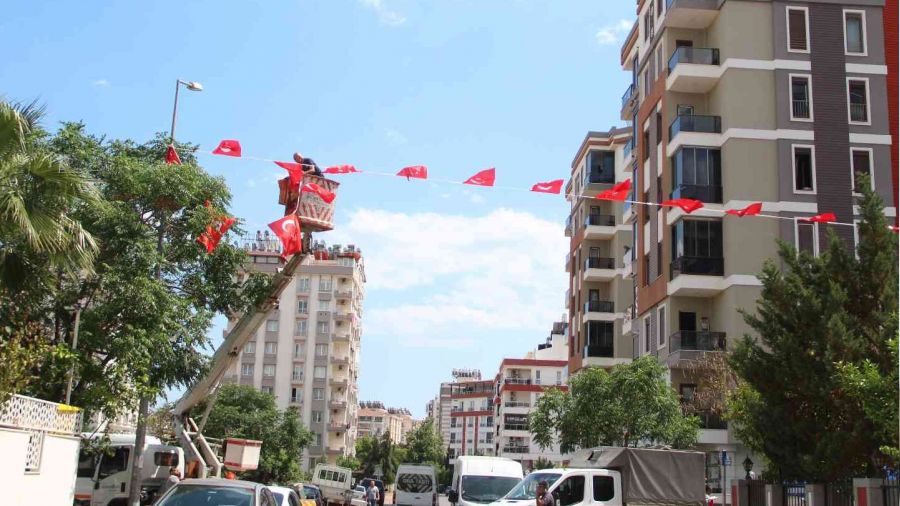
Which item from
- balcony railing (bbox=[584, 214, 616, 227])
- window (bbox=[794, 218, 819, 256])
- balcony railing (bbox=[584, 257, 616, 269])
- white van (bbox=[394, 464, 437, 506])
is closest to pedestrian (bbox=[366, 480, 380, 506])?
white van (bbox=[394, 464, 437, 506])

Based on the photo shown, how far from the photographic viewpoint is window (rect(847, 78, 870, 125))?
3819 cm

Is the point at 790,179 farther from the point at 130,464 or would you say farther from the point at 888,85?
the point at 130,464

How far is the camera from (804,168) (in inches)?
1494

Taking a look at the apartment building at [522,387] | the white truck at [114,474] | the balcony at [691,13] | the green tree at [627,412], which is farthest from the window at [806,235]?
the apartment building at [522,387]

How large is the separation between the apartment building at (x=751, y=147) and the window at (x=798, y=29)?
0.04 meters

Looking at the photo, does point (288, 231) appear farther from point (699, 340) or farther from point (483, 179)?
point (699, 340)

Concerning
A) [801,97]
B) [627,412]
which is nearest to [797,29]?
[801,97]

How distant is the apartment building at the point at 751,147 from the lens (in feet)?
122

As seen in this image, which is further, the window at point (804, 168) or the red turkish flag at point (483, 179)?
the window at point (804, 168)

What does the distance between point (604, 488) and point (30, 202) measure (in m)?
12.1

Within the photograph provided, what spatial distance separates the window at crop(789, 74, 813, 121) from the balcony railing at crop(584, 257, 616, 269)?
1969 cm

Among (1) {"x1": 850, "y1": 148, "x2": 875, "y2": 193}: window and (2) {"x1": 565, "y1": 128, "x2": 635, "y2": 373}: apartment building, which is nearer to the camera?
(1) {"x1": 850, "y1": 148, "x2": 875, "y2": 193}: window

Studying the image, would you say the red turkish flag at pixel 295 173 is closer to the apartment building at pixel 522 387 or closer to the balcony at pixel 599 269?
the balcony at pixel 599 269

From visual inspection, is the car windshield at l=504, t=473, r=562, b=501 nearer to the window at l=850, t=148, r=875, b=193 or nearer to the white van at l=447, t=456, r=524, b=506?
the white van at l=447, t=456, r=524, b=506
